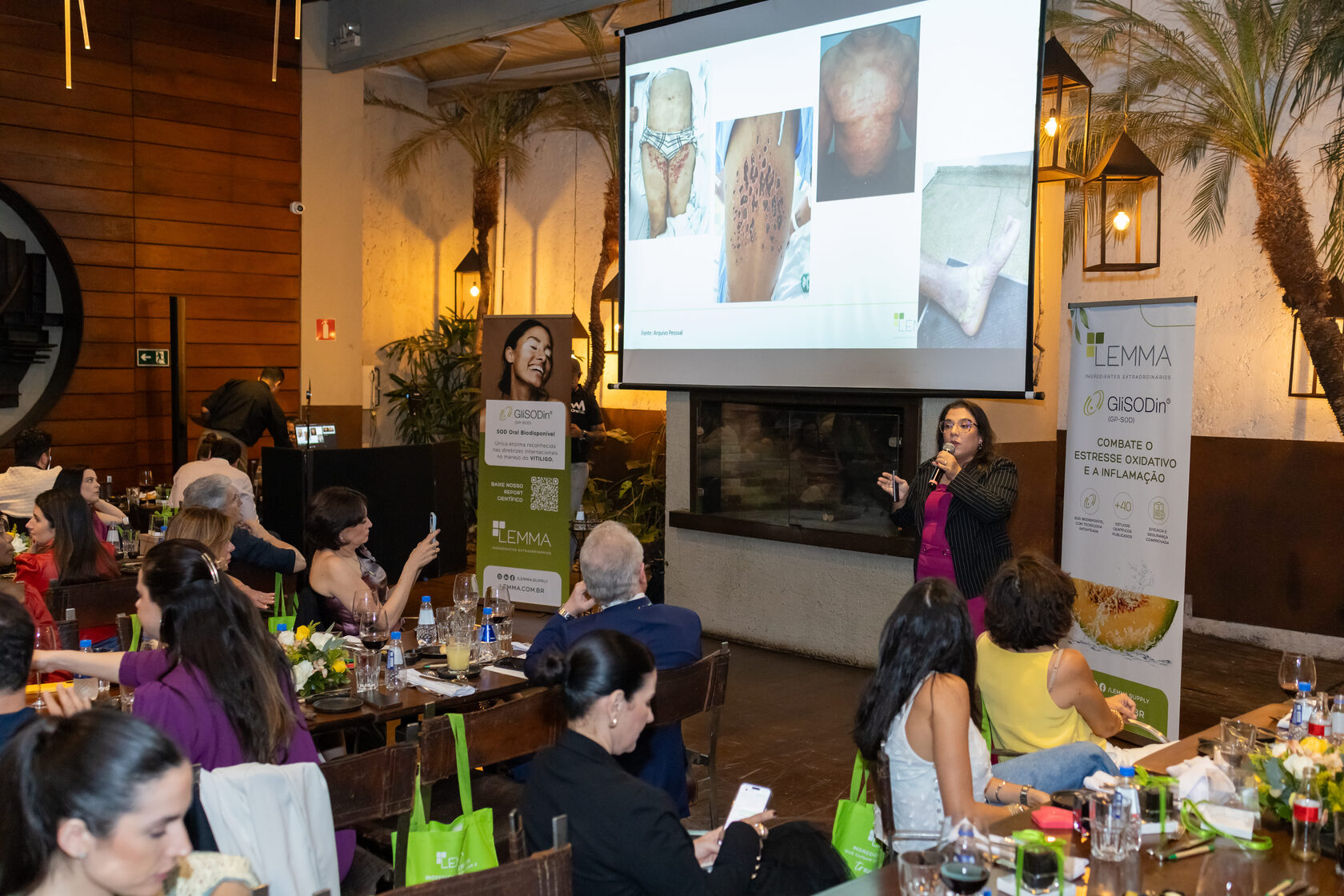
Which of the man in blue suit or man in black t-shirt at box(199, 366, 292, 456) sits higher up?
man in black t-shirt at box(199, 366, 292, 456)

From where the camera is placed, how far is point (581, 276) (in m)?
12.2

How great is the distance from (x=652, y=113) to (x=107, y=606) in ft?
14.7

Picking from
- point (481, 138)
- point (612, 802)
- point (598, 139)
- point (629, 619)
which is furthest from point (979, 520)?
point (481, 138)

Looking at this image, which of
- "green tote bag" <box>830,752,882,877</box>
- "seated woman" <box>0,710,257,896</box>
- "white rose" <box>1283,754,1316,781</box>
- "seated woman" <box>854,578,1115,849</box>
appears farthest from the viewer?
"seated woman" <box>854,578,1115,849</box>

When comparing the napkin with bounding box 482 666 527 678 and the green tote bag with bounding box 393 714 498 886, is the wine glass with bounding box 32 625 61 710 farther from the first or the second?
the green tote bag with bounding box 393 714 498 886

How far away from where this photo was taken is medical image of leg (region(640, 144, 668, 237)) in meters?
7.04

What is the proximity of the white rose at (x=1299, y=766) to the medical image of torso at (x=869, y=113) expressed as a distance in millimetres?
4082

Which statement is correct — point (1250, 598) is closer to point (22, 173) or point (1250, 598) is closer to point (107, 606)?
point (107, 606)

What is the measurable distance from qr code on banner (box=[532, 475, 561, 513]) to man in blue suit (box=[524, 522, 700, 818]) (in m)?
3.62

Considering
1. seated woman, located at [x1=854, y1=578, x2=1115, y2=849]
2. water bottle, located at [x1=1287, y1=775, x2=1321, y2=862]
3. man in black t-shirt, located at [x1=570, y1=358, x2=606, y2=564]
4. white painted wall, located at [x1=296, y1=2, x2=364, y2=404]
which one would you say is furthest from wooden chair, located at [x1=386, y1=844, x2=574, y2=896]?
white painted wall, located at [x1=296, y1=2, x2=364, y2=404]

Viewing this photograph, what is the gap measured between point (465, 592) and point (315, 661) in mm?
743

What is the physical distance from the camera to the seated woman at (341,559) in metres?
4.09

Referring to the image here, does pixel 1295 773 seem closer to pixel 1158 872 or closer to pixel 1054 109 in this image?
pixel 1158 872

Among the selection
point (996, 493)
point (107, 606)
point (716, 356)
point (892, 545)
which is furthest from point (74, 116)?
point (996, 493)
